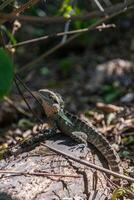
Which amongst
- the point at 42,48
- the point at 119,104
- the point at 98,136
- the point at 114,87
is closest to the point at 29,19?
the point at 98,136

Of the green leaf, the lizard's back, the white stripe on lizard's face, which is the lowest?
the green leaf

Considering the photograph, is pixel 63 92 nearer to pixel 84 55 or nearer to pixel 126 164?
pixel 84 55

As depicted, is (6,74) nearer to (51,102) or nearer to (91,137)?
(91,137)

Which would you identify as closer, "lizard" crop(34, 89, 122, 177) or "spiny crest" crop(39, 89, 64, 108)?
"lizard" crop(34, 89, 122, 177)

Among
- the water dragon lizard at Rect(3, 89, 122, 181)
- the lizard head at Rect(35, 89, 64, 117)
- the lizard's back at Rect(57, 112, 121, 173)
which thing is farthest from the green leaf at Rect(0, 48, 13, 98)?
the lizard head at Rect(35, 89, 64, 117)

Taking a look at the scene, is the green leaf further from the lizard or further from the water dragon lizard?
the lizard

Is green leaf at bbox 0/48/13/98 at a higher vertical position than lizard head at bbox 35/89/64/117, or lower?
lower

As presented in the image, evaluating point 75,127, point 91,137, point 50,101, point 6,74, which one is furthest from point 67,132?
point 6,74

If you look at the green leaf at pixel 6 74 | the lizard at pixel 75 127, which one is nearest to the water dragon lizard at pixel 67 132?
the lizard at pixel 75 127
